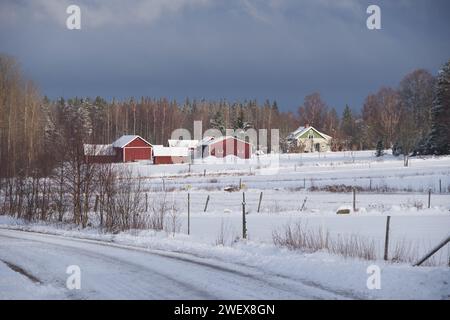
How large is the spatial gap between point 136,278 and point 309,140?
90.4 metres

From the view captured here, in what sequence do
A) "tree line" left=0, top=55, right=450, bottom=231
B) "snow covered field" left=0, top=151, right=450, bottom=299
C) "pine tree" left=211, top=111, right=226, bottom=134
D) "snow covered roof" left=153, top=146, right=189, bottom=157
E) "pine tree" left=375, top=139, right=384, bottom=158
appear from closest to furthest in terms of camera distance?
"snow covered field" left=0, top=151, right=450, bottom=299 < "tree line" left=0, top=55, right=450, bottom=231 < "pine tree" left=375, top=139, right=384, bottom=158 < "snow covered roof" left=153, top=146, right=189, bottom=157 < "pine tree" left=211, top=111, right=226, bottom=134

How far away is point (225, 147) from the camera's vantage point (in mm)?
80562

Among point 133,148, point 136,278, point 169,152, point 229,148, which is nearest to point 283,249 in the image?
point 136,278

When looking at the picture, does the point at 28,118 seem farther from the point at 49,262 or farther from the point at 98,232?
the point at 49,262

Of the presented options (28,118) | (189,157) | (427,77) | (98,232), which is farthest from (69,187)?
(427,77)

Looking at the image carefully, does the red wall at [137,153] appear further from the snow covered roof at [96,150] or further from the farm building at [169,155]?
the snow covered roof at [96,150]

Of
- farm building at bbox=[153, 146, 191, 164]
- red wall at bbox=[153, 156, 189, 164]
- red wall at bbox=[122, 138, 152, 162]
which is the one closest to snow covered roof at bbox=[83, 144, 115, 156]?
farm building at bbox=[153, 146, 191, 164]

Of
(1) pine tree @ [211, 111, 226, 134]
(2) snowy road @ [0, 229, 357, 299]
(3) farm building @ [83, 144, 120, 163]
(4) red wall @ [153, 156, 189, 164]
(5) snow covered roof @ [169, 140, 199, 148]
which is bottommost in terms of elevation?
(2) snowy road @ [0, 229, 357, 299]

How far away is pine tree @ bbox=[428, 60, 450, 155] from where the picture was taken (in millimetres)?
60375

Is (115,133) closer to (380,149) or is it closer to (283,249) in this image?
(380,149)

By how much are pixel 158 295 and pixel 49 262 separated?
16.3ft

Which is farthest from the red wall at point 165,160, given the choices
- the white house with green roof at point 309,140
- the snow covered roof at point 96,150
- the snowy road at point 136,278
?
the snowy road at point 136,278

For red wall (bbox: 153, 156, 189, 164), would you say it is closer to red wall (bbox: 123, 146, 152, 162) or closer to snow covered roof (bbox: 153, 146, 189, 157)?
snow covered roof (bbox: 153, 146, 189, 157)

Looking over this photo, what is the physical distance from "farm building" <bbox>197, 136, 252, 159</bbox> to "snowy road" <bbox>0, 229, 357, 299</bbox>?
65144mm
